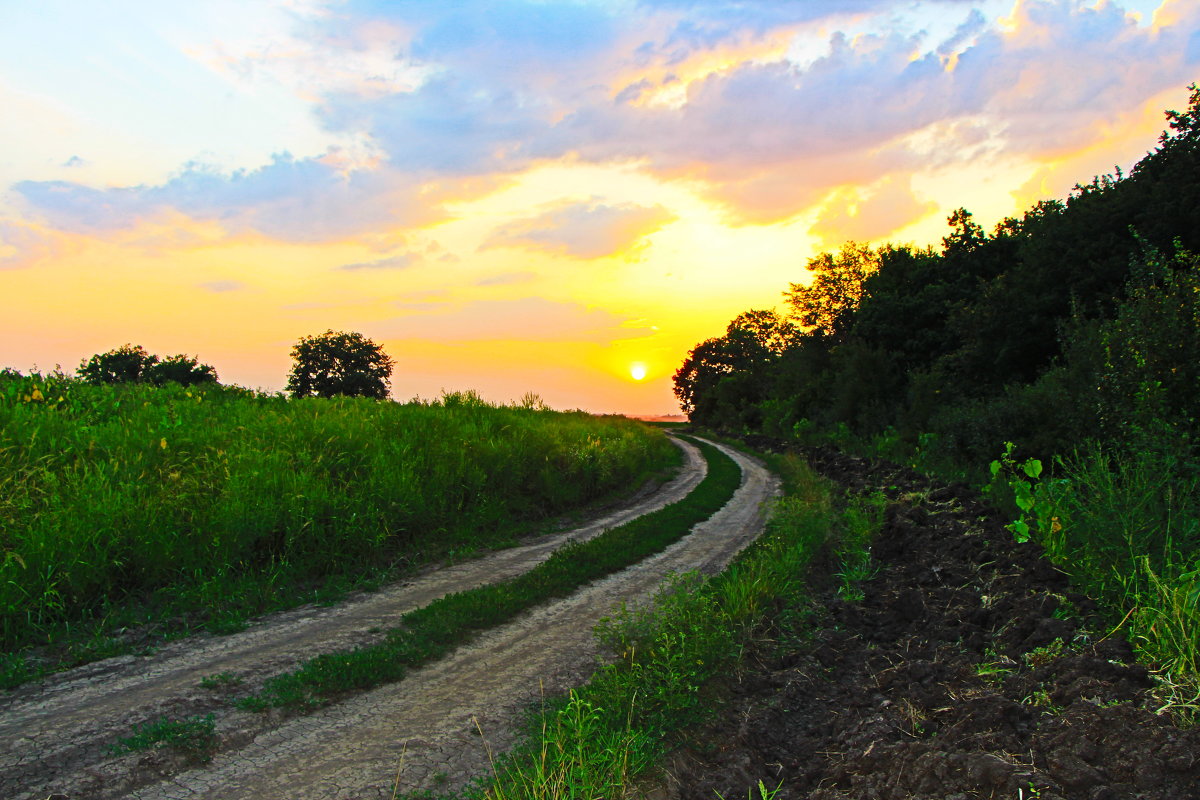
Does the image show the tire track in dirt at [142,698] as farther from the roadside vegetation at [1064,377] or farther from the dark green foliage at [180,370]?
the dark green foliage at [180,370]

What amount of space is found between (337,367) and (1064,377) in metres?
48.3

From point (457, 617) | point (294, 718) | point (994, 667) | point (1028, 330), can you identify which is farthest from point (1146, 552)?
point (1028, 330)

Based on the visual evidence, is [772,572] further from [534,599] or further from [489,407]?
[489,407]

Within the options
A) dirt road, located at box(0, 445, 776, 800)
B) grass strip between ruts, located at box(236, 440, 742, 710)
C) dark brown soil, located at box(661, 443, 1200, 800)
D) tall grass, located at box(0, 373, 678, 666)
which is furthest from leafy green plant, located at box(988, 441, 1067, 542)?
tall grass, located at box(0, 373, 678, 666)

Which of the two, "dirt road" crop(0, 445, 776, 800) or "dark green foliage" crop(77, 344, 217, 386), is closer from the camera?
"dirt road" crop(0, 445, 776, 800)

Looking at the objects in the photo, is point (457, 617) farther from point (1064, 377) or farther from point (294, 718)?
point (1064, 377)

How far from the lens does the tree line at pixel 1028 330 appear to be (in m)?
10.6

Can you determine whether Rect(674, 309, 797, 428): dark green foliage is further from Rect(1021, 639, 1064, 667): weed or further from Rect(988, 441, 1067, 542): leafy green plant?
Rect(1021, 639, 1064, 667): weed

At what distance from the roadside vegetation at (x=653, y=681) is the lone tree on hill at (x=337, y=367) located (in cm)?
4599

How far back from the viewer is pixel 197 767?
4570 mm

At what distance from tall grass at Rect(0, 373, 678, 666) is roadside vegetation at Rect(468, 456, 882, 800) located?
457cm

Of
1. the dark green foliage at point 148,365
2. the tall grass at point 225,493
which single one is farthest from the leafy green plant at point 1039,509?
the dark green foliage at point 148,365

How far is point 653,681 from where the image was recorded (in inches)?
225

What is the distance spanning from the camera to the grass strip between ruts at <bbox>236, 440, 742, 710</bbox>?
5.77m
